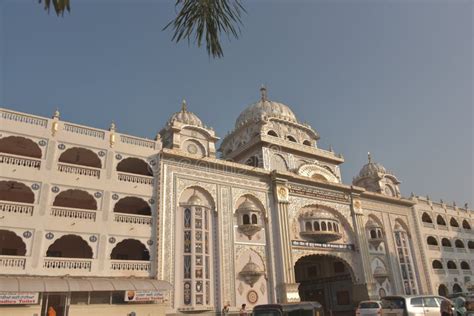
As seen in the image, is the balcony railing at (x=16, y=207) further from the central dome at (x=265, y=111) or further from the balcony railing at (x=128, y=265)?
the central dome at (x=265, y=111)

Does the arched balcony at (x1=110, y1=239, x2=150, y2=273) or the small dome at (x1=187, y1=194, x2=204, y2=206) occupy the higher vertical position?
the small dome at (x1=187, y1=194, x2=204, y2=206)

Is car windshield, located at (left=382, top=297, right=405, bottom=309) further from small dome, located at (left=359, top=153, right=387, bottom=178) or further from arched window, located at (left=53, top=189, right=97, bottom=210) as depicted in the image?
small dome, located at (left=359, top=153, right=387, bottom=178)

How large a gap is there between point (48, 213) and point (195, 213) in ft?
25.7

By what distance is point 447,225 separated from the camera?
132 feet

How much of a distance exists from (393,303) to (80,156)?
58.7 feet

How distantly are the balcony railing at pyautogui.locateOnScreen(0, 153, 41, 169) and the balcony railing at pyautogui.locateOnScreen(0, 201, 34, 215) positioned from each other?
1982 millimetres

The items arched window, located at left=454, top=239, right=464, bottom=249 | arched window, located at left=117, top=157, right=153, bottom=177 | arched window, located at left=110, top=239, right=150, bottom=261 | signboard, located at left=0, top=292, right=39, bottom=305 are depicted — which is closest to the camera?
signboard, located at left=0, top=292, right=39, bottom=305

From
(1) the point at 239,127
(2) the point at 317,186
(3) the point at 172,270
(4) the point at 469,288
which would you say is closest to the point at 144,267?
(3) the point at 172,270

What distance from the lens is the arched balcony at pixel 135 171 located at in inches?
818

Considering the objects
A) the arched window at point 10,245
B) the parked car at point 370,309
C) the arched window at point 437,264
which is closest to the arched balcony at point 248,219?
the parked car at point 370,309

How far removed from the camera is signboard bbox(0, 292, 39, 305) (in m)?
14.8

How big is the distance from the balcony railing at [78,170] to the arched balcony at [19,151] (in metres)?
1.09

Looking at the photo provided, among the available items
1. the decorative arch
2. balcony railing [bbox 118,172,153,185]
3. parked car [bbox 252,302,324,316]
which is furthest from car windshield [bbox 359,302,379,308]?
the decorative arch

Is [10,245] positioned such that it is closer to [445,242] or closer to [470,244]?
[445,242]
